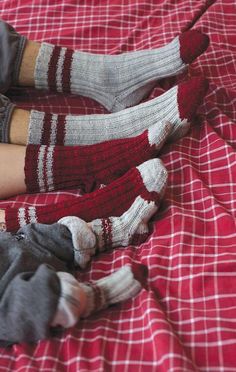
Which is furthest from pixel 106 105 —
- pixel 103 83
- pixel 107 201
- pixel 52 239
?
pixel 52 239

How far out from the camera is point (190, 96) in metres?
1.06

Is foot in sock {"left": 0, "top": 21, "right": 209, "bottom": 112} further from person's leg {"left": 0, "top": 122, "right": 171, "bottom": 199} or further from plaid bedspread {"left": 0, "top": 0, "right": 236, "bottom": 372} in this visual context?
person's leg {"left": 0, "top": 122, "right": 171, "bottom": 199}

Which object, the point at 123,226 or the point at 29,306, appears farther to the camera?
the point at 123,226

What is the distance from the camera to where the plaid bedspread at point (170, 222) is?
2.50ft

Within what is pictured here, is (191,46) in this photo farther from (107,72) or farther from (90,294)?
(90,294)

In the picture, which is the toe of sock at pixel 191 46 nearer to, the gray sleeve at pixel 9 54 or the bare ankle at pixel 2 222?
the gray sleeve at pixel 9 54

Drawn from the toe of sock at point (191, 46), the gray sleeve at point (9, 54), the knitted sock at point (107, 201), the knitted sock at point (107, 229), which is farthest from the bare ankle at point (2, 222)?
the toe of sock at point (191, 46)

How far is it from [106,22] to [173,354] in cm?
90

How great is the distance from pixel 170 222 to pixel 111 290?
184 mm

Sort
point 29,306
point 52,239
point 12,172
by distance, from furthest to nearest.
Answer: point 12,172, point 52,239, point 29,306

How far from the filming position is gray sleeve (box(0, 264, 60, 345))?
741 mm

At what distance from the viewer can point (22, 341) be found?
30.5 inches

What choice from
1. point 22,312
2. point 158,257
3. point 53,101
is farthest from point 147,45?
point 22,312

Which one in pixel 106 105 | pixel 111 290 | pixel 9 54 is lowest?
pixel 111 290
